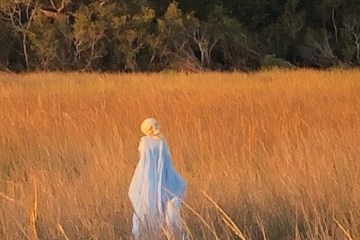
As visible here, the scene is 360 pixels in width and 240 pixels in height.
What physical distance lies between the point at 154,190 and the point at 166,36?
56.6 feet

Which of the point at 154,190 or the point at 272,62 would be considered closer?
the point at 154,190

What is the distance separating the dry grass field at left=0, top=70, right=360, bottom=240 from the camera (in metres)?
4.43

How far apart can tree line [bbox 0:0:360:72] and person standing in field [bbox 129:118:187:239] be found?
52.0ft

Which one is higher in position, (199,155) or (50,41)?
(199,155)

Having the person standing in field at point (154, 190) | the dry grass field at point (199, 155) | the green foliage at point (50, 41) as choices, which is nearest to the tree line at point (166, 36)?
the green foliage at point (50, 41)

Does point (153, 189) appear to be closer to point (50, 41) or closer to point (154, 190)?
point (154, 190)

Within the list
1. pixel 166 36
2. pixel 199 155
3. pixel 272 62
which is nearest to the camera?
pixel 199 155

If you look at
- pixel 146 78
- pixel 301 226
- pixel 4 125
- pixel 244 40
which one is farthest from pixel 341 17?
pixel 301 226

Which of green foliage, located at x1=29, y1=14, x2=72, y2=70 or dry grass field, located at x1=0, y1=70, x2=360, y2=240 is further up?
dry grass field, located at x1=0, y1=70, x2=360, y2=240

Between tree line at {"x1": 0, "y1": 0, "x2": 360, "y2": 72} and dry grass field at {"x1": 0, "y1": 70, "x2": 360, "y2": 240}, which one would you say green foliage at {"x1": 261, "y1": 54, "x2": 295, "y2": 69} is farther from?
dry grass field at {"x1": 0, "y1": 70, "x2": 360, "y2": 240}

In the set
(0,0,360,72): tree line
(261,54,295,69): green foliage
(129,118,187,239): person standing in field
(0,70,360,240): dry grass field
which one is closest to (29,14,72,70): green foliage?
(0,0,360,72): tree line

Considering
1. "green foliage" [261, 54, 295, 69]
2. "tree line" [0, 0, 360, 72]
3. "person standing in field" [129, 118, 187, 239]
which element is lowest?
"green foliage" [261, 54, 295, 69]

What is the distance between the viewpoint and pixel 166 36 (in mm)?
21156

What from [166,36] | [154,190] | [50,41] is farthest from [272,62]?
[154,190]
